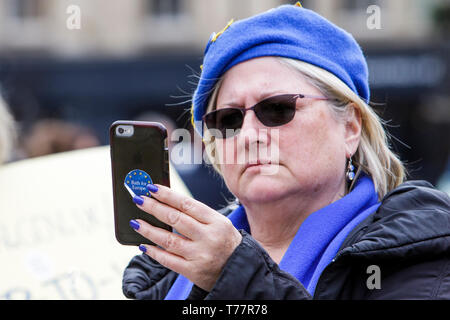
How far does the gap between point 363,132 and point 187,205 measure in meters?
0.90

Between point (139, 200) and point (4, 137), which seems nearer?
point (139, 200)

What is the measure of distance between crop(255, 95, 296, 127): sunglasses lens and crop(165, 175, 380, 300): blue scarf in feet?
0.95

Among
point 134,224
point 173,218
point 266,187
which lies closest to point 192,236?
point 173,218

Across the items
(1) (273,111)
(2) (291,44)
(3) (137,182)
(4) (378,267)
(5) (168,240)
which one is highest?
(2) (291,44)

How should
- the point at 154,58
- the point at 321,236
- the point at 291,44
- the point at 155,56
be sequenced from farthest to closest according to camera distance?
the point at 155,56 < the point at 154,58 < the point at 291,44 < the point at 321,236

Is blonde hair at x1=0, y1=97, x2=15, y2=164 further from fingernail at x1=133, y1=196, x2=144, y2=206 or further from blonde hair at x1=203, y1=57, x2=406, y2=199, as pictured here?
fingernail at x1=133, y1=196, x2=144, y2=206

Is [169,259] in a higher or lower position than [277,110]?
lower

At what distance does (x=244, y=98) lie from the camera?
1.91 m

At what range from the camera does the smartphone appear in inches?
59.5

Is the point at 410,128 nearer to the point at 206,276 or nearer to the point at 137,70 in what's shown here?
the point at 137,70

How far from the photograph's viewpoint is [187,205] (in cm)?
139

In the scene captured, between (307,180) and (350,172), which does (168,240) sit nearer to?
(307,180)

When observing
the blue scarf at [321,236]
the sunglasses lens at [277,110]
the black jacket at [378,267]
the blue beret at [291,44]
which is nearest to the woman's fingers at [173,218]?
the black jacket at [378,267]

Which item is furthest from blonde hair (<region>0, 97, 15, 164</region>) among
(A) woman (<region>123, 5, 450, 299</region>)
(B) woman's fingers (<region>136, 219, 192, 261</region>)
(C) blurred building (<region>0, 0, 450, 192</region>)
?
(C) blurred building (<region>0, 0, 450, 192</region>)
